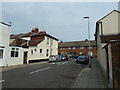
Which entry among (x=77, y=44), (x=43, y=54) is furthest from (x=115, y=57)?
(x=77, y=44)

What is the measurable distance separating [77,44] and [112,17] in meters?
42.8

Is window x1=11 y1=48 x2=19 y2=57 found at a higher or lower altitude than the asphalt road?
higher

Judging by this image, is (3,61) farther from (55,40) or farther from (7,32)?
(55,40)

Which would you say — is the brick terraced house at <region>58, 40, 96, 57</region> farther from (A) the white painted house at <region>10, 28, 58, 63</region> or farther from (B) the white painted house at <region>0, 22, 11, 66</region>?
(B) the white painted house at <region>0, 22, 11, 66</region>

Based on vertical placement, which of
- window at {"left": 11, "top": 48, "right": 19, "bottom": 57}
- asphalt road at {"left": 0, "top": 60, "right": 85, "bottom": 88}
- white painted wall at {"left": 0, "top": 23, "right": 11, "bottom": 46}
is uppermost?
white painted wall at {"left": 0, "top": 23, "right": 11, "bottom": 46}

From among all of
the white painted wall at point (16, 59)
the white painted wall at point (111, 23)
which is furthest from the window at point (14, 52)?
the white painted wall at point (111, 23)

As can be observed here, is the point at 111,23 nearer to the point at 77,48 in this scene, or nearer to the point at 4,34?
the point at 4,34

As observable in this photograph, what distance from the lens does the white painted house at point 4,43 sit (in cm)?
1576

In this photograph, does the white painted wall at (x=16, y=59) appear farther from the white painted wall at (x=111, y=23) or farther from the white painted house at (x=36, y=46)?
the white painted wall at (x=111, y=23)

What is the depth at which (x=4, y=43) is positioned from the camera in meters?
16.2

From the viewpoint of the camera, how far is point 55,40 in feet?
116

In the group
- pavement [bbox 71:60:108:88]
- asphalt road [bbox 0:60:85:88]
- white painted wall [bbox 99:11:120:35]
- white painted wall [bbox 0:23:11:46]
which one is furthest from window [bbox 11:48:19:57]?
white painted wall [bbox 99:11:120:35]

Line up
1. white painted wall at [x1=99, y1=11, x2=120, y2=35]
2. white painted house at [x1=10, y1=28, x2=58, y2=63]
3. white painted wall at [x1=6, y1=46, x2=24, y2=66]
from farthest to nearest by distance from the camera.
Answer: white painted house at [x1=10, y1=28, x2=58, y2=63] < white painted wall at [x1=6, y1=46, x2=24, y2=66] < white painted wall at [x1=99, y1=11, x2=120, y2=35]

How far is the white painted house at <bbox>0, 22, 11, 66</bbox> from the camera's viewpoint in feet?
51.7
